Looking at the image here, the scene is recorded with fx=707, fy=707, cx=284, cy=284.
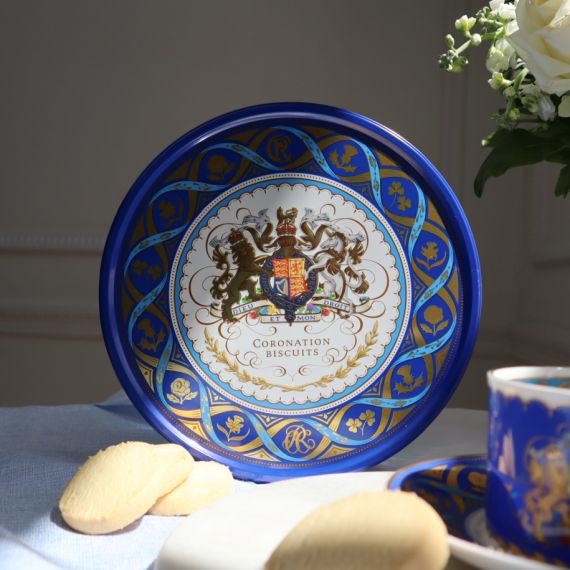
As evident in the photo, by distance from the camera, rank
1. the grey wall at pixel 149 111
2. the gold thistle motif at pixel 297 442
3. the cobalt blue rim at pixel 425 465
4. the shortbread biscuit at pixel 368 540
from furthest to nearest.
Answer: the grey wall at pixel 149 111
the gold thistle motif at pixel 297 442
the cobalt blue rim at pixel 425 465
the shortbread biscuit at pixel 368 540

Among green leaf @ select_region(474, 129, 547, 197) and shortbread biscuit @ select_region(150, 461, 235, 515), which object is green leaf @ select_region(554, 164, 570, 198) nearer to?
green leaf @ select_region(474, 129, 547, 197)

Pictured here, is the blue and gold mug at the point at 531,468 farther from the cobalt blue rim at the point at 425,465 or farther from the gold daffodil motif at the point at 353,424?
the gold daffodil motif at the point at 353,424

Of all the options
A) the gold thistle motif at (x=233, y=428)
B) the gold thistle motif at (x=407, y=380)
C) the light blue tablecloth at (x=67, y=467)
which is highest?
the gold thistle motif at (x=407, y=380)

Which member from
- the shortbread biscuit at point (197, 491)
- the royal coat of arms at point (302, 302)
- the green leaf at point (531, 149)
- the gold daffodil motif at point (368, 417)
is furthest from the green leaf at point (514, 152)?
the shortbread biscuit at point (197, 491)

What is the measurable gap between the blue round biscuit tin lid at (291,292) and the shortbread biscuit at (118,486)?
0.41 feet

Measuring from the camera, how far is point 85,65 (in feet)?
6.11

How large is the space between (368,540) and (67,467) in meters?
0.41

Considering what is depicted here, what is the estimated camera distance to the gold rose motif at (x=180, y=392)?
698 mm

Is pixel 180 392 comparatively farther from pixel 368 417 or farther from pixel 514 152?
pixel 514 152

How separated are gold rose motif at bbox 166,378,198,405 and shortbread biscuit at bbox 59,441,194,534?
0.13m

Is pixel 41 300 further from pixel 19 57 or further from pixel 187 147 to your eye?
pixel 187 147

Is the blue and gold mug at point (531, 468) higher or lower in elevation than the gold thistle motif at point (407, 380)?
higher

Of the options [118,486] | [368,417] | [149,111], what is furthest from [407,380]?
[149,111]

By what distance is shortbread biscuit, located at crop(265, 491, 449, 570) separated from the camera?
341 mm
